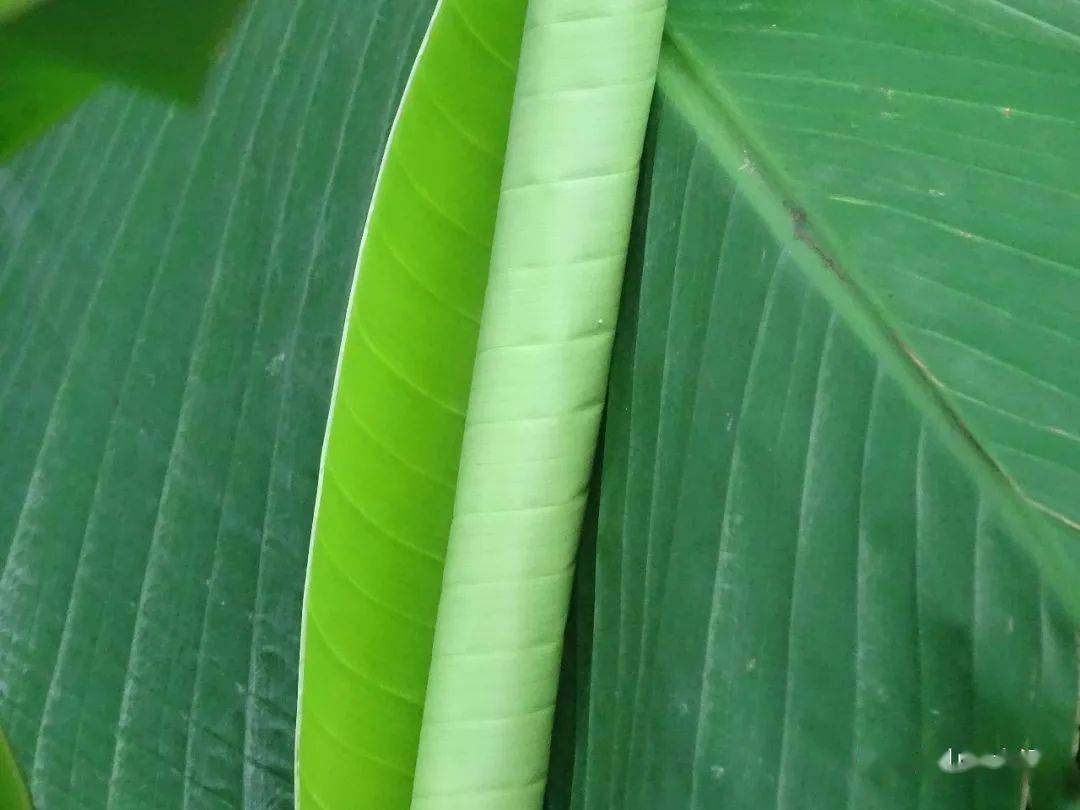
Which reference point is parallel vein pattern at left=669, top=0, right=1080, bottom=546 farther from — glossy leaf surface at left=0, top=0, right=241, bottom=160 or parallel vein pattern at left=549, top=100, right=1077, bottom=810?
glossy leaf surface at left=0, top=0, right=241, bottom=160

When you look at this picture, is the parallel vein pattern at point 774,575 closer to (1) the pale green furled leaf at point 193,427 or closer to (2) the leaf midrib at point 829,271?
(2) the leaf midrib at point 829,271

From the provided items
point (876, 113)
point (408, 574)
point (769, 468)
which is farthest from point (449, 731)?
point (876, 113)

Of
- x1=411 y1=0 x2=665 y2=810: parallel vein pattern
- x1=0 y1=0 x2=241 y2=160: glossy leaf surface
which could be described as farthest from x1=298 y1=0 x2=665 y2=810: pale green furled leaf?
x1=0 y1=0 x2=241 y2=160: glossy leaf surface

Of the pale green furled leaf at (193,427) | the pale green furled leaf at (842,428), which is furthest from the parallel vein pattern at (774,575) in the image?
the pale green furled leaf at (193,427)

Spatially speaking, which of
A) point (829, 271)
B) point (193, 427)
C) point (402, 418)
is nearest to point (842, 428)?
point (829, 271)

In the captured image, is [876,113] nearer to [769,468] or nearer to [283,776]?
[769,468]

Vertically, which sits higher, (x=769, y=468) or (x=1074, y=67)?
(x=1074, y=67)

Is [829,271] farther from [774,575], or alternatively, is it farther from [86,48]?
[86,48]
